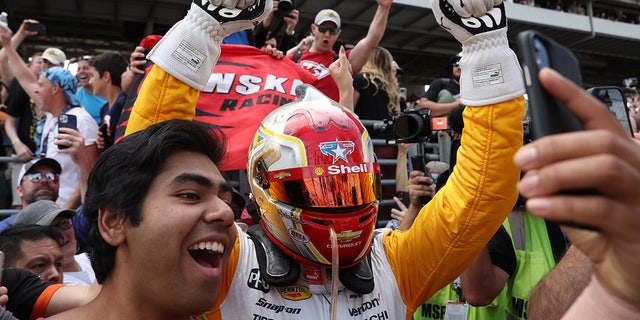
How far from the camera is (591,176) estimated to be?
72cm

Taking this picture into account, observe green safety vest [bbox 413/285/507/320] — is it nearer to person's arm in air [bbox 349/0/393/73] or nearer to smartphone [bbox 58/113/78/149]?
person's arm in air [bbox 349/0/393/73]

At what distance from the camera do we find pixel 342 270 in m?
2.01

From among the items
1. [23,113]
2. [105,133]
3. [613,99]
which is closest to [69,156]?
[105,133]

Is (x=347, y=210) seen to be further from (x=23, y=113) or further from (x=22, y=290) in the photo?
(x=23, y=113)

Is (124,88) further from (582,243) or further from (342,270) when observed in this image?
(582,243)

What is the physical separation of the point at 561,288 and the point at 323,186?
801mm

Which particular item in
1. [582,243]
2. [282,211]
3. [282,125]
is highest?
[582,243]

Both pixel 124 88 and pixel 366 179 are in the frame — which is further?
pixel 124 88

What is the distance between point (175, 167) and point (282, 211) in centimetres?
42

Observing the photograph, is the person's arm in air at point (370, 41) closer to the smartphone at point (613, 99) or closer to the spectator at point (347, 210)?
the spectator at point (347, 210)

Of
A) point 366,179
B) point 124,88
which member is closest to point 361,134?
point 366,179

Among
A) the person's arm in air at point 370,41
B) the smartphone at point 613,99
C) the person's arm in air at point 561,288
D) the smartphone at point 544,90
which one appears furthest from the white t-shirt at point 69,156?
the smartphone at point 544,90

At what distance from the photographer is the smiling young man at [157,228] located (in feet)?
5.18

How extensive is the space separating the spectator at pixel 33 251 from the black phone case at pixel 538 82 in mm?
2505
